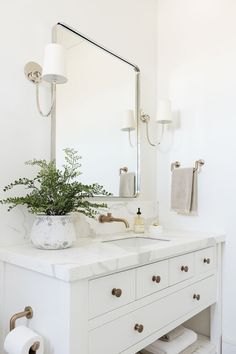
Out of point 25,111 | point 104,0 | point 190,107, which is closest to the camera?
point 25,111

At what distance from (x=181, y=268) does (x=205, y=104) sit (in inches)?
44.3

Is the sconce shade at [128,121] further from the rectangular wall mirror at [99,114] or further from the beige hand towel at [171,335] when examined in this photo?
the beige hand towel at [171,335]

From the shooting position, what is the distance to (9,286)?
126 cm

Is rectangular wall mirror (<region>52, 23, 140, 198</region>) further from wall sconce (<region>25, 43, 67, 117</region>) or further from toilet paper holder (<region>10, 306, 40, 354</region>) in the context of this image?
toilet paper holder (<region>10, 306, 40, 354</region>)

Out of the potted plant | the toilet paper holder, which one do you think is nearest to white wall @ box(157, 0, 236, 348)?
the potted plant

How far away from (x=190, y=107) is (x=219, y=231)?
872mm

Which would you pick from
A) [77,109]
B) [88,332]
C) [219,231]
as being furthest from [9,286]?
[219,231]

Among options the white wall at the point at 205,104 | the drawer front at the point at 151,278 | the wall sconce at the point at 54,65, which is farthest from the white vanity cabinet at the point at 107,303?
the wall sconce at the point at 54,65

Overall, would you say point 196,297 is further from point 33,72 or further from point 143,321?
point 33,72

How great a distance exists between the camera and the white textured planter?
49.9 inches

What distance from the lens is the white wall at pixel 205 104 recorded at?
1.93 m

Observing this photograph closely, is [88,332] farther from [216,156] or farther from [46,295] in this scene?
[216,156]

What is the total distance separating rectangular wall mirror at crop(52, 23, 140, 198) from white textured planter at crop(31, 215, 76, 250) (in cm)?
40

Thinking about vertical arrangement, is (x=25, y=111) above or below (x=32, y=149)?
above
